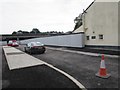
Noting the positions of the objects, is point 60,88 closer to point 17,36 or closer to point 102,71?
point 102,71

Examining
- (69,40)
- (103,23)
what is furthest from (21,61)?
(69,40)

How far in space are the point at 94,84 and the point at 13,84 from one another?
300 centimetres

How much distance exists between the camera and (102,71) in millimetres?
6164

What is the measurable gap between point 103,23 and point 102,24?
221 millimetres

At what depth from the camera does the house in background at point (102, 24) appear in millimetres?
17484

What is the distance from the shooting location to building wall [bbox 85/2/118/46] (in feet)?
57.9

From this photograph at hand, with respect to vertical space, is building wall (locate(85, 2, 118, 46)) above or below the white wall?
above

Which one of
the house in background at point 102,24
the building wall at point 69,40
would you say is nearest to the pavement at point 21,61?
the house in background at point 102,24

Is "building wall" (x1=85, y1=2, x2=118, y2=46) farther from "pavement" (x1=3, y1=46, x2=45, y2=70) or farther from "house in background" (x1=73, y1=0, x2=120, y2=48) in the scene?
"pavement" (x1=3, y1=46, x2=45, y2=70)

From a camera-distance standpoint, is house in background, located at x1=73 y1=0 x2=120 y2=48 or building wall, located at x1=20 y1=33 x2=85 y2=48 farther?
building wall, located at x1=20 y1=33 x2=85 y2=48

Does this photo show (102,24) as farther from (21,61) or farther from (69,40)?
(21,61)

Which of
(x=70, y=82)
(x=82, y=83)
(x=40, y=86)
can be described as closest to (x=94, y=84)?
(x=82, y=83)

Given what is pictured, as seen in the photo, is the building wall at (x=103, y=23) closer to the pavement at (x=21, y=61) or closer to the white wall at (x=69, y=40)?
the white wall at (x=69, y=40)

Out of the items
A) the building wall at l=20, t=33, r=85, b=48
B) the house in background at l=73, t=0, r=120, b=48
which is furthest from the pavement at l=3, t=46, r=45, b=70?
the building wall at l=20, t=33, r=85, b=48
